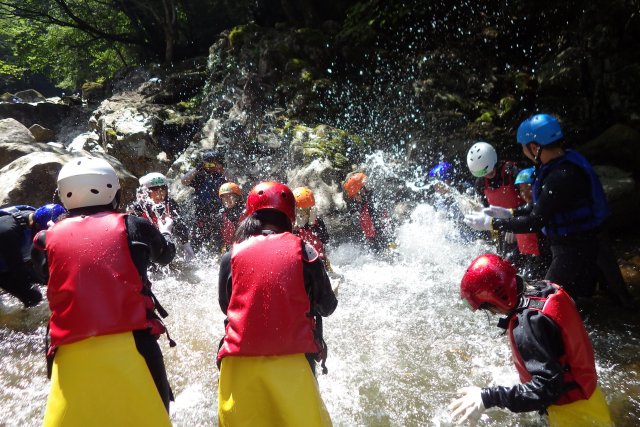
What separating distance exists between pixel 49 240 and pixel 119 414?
1052mm

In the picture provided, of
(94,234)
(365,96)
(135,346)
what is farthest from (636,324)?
(365,96)

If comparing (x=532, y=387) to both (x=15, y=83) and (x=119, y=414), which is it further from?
(x=15, y=83)

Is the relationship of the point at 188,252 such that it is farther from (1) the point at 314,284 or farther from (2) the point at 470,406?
(2) the point at 470,406

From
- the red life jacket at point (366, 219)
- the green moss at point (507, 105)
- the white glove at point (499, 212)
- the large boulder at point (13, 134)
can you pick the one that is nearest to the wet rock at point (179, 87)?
the large boulder at point (13, 134)

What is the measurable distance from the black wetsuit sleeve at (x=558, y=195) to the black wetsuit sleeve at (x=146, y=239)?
3065 mm

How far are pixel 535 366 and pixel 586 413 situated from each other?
52cm

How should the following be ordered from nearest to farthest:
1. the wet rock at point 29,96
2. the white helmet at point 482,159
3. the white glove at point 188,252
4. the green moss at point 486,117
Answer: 1. the white helmet at point 482,159
2. the white glove at point 188,252
3. the green moss at point 486,117
4. the wet rock at point 29,96

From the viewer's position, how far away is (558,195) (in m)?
3.61

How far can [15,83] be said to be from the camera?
36.5m

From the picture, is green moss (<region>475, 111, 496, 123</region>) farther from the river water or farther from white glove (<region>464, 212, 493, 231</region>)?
white glove (<region>464, 212, 493, 231</region>)

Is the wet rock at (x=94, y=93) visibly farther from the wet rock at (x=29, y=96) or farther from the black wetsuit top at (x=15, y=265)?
the black wetsuit top at (x=15, y=265)

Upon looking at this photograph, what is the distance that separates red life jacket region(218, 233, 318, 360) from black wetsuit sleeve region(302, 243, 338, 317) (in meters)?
0.09

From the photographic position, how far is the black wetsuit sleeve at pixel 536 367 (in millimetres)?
2201

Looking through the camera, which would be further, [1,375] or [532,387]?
[1,375]
